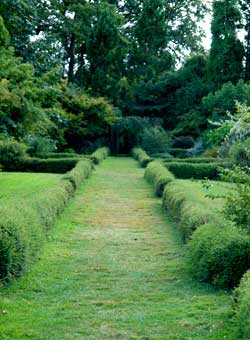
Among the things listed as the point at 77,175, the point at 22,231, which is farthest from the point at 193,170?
the point at 22,231

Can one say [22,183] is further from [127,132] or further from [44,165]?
[127,132]

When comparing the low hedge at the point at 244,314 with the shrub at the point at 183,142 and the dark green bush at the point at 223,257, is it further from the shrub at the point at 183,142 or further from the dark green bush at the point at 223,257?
the shrub at the point at 183,142

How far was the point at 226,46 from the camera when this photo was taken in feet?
136

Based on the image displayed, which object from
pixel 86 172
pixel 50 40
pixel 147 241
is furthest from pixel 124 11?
pixel 147 241

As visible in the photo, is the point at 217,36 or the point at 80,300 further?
the point at 217,36

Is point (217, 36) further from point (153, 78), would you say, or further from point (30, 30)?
point (30, 30)

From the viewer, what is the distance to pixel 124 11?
50.2 meters

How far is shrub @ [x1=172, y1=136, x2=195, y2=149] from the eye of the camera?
39500 millimetres

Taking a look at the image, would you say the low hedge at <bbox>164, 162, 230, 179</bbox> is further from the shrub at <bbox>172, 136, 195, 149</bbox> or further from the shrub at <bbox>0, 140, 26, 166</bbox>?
the shrub at <bbox>172, 136, 195, 149</bbox>

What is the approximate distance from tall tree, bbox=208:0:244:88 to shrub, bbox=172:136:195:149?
5.70 m

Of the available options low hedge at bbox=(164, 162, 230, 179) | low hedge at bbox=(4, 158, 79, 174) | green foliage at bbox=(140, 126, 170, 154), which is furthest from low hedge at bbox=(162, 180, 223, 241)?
green foliage at bbox=(140, 126, 170, 154)

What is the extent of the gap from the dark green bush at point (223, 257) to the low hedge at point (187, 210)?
0.56m

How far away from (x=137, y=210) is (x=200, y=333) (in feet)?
28.9

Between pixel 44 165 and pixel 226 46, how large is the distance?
21.8m
